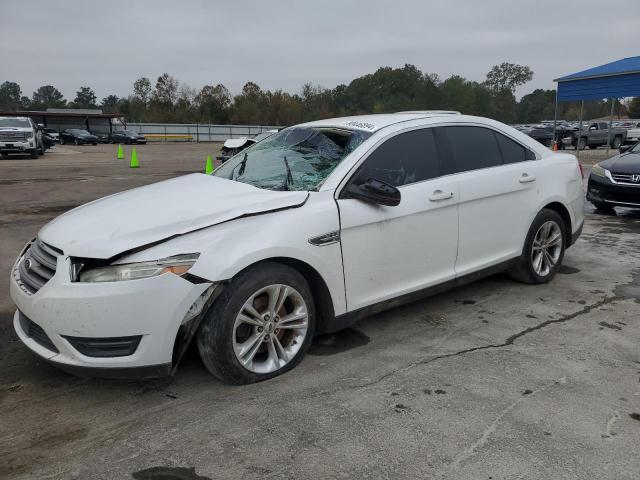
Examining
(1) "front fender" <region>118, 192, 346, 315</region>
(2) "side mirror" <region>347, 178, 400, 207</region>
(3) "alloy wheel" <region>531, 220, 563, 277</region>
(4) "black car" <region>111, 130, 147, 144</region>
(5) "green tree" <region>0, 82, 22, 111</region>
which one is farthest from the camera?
(5) "green tree" <region>0, 82, 22, 111</region>

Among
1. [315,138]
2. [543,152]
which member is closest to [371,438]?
[315,138]

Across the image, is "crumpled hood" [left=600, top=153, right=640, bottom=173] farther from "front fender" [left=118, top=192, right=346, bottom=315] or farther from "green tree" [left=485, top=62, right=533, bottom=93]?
"green tree" [left=485, top=62, right=533, bottom=93]

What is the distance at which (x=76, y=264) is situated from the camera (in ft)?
9.57

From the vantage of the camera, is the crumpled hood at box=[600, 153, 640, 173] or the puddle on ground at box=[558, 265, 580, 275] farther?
the crumpled hood at box=[600, 153, 640, 173]

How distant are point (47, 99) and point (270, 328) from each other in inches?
5948

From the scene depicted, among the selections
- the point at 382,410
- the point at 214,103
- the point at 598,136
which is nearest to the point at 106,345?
the point at 382,410

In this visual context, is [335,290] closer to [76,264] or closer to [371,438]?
[371,438]

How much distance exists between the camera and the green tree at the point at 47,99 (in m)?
122

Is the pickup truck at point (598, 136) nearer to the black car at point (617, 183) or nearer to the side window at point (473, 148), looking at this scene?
the black car at point (617, 183)

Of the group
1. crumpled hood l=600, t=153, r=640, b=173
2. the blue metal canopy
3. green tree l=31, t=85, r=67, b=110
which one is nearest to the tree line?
green tree l=31, t=85, r=67, b=110

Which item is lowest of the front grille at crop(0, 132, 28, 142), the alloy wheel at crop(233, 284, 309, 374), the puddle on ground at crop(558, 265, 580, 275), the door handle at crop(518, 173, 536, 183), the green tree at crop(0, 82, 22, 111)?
the puddle on ground at crop(558, 265, 580, 275)

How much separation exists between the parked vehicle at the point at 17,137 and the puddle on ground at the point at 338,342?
22.5 m

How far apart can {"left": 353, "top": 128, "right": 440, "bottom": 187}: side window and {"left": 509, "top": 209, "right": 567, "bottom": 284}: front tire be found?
1.37 metres

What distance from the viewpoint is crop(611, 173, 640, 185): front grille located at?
854 cm
